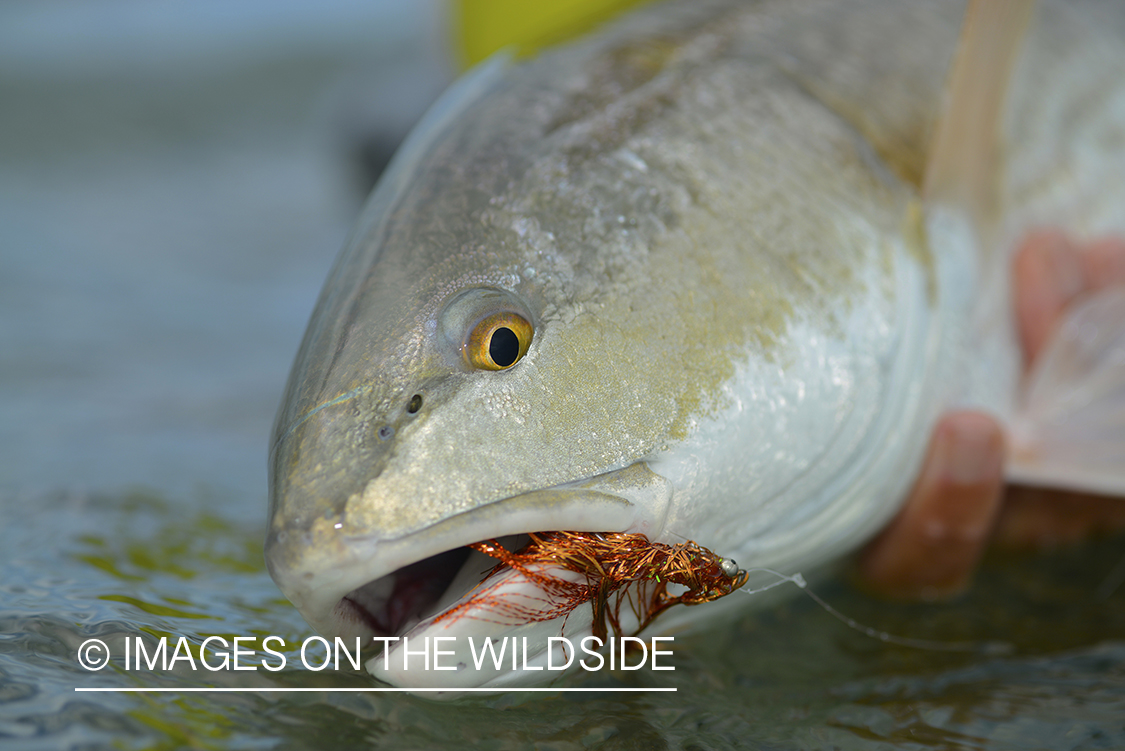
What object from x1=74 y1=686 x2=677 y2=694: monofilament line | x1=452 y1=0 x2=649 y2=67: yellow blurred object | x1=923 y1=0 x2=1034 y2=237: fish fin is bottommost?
x1=74 y1=686 x2=677 y2=694: monofilament line

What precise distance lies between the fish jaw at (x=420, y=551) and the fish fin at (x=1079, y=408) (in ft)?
2.39

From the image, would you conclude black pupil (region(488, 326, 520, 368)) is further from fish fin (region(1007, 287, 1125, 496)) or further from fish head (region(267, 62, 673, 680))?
fish fin (region(1007, 287, 1125, 496))

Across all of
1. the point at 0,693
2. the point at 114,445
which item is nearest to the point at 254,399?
the point at 114,445

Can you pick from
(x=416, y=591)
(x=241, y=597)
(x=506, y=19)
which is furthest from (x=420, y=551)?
(x=506, y=19)

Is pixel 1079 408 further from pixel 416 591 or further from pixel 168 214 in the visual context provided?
pixel 168 214

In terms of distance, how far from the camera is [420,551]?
76 cm

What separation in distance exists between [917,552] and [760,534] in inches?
16.2

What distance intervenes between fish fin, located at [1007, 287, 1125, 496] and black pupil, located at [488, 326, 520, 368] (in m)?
0.84

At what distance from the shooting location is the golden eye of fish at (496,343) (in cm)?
84

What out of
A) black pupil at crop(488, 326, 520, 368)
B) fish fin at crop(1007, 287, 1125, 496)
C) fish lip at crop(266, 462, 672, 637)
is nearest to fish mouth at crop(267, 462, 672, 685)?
fish lip at crop(266, 462, 672, 637)

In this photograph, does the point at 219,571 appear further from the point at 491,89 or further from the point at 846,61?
the point at 846,61

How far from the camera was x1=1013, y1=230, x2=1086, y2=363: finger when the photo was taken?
138cm

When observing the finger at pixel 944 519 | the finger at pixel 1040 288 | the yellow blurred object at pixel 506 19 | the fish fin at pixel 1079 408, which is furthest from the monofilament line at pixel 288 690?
the yellow blurred object at pixel 506 19

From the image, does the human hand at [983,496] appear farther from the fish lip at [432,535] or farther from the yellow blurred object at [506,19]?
the yellow blurred object at [506,19]
